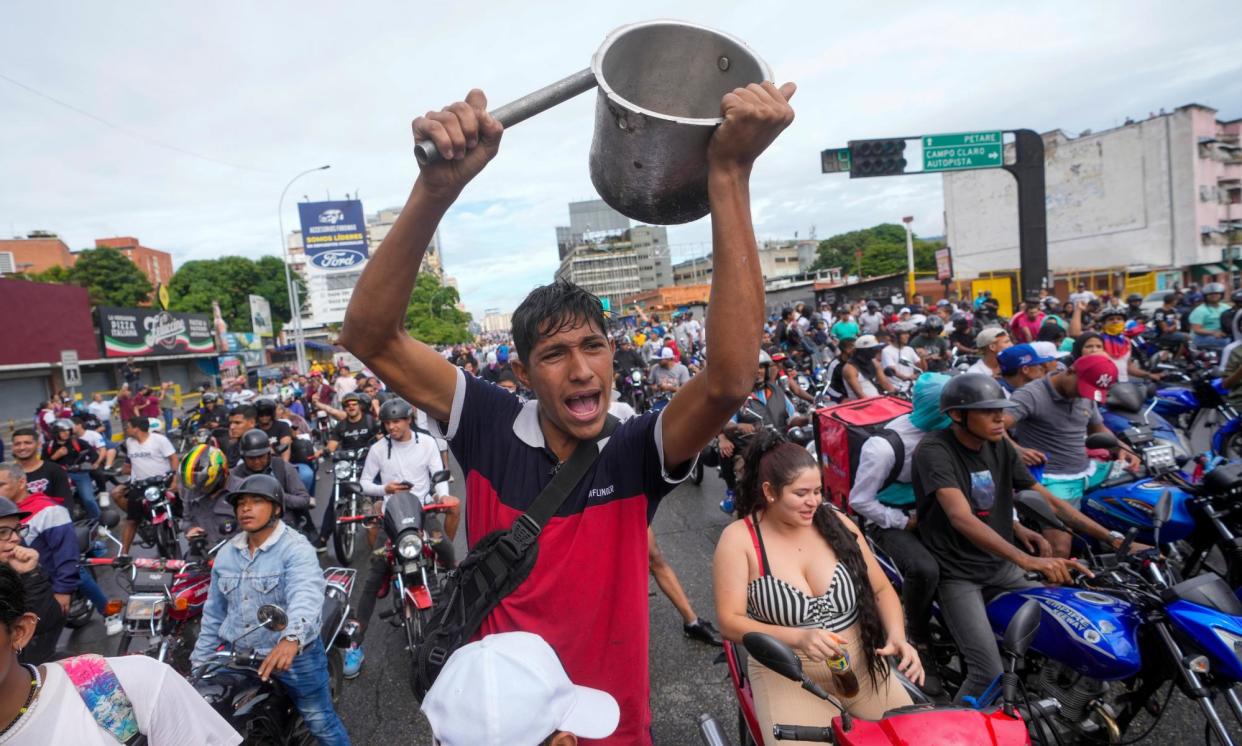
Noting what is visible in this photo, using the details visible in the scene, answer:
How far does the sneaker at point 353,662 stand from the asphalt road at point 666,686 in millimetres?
62

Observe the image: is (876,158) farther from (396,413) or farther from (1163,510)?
(1163,510)

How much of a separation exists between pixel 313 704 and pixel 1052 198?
167ft

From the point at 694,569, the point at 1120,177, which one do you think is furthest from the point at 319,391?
the point at 1120,177

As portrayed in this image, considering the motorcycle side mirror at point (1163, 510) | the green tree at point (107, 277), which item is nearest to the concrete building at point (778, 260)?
the green tree at point (107, 277)

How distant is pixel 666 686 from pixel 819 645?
2316mm

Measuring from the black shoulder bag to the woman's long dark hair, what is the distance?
1.46 m

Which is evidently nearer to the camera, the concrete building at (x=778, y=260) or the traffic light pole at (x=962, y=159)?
the traffic light pole at (x=962, y=159)

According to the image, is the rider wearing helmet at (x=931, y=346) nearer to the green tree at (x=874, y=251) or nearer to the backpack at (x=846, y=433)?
the backpack at (x=846, y=433)

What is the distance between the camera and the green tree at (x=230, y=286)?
5766 centimetres

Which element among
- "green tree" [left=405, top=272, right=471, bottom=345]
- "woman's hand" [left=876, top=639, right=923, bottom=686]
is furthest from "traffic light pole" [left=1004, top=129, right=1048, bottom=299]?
"green tree" [left=405, top=272, right=471, bottom=345]

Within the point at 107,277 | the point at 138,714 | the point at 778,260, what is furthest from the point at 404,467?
the point at 778,260

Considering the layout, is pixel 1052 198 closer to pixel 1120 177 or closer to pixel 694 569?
pixel 1120 177

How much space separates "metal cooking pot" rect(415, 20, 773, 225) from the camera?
1295mm

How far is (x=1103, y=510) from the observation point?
4.11 m
